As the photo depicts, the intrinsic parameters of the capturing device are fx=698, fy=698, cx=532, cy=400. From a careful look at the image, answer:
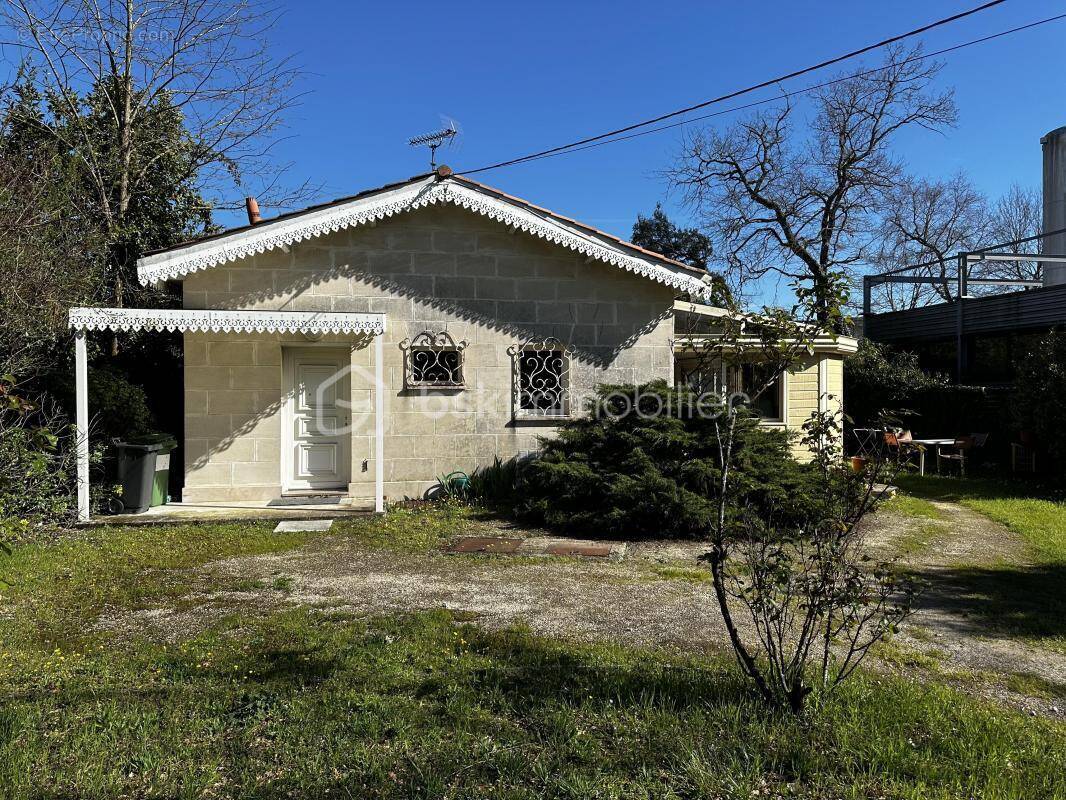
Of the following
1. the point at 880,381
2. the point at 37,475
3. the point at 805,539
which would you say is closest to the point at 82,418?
the point at 37,475

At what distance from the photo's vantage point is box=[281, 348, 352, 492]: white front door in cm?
1066

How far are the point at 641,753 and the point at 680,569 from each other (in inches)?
157

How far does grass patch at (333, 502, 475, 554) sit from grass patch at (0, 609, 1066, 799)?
3.63 meters

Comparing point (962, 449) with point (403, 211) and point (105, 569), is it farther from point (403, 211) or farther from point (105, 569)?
point (105, 569)

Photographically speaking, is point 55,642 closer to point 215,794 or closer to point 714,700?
point 215,794

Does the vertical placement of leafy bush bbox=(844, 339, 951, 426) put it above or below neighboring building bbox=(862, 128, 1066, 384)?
below

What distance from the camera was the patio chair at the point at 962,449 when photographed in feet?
49.9

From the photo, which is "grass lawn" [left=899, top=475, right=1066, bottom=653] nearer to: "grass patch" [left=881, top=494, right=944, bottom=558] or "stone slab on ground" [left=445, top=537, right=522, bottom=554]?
"grass patch" [left=881, top=494, right=944, bottom=558]

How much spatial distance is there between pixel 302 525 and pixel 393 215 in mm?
4665

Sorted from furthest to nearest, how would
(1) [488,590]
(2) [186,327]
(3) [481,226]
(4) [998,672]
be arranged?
(3) [481,226], (2) [186,327], (1) [488,590], (4) [998,672]

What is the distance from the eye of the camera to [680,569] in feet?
23.2

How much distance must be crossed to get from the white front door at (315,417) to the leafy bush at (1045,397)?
1245 centimetres

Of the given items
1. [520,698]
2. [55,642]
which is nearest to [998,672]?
[520,698]

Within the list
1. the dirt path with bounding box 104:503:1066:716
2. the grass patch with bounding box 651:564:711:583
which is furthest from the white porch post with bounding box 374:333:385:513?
the grass patch with bounding box 651:564:711:583
